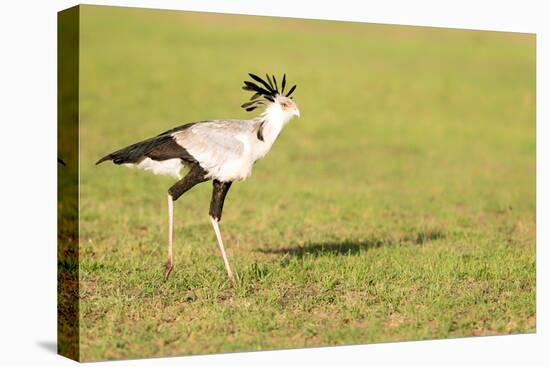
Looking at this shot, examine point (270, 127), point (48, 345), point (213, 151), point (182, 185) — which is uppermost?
point (270, 127)

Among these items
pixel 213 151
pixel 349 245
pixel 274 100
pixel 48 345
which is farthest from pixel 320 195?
pixel 48 345

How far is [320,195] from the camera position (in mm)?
13273

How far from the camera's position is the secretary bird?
7543mm

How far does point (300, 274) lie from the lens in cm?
810

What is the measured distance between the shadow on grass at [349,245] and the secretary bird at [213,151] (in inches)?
66.2

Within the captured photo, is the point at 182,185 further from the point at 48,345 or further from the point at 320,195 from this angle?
the point at 320,195

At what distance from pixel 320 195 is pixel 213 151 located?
5885 millimetres

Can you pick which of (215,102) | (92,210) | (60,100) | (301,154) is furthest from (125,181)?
(60,100)

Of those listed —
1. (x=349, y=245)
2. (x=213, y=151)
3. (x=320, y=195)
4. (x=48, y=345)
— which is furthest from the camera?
(x=320, y=195)

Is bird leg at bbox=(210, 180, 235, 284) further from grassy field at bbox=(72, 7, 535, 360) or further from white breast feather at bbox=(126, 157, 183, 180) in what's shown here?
white breast feather at bbox=(126, 157, 183, 180)

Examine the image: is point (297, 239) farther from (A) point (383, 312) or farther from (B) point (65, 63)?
(B) point (65, 63)

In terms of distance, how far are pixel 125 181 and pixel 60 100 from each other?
6.68 metres

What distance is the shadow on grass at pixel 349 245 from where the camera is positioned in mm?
9391

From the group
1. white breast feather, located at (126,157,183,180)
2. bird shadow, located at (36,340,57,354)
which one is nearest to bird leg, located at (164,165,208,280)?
white breast feather, located at (126,157,183,180)
